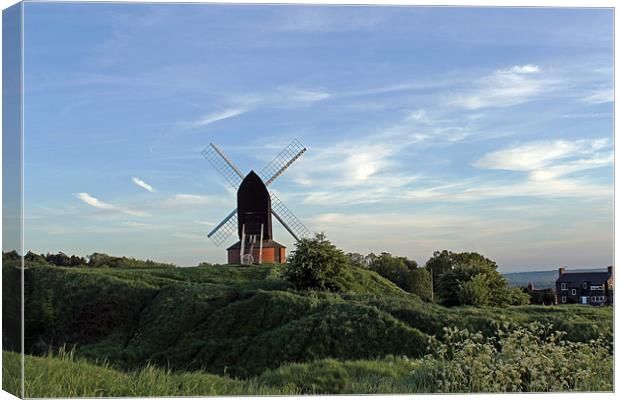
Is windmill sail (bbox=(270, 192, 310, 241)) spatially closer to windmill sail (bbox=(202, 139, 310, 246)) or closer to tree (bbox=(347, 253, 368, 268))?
windmill sail (bbox=(202, 139, 310, 246))

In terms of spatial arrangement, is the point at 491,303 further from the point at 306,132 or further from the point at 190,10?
the point at 190,10

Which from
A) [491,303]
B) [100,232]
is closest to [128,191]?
[100,232]

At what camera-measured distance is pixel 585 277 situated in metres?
10.8

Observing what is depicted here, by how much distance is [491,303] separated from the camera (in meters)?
12.1

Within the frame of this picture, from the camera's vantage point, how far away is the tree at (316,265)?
12.6 meters

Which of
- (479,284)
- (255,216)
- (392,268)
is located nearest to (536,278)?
(479,284)

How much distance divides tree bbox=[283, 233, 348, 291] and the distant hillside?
2.67 meters

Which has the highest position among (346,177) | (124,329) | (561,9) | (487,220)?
(561,9)

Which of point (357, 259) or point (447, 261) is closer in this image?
point (447, 261)

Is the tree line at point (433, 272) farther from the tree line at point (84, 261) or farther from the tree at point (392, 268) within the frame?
the tree line at point (84, 261)

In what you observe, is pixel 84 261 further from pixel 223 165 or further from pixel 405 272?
pixel 405 272

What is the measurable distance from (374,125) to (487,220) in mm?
1991

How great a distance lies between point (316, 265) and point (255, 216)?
11.5 feet

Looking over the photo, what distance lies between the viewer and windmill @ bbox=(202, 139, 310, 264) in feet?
42.0
